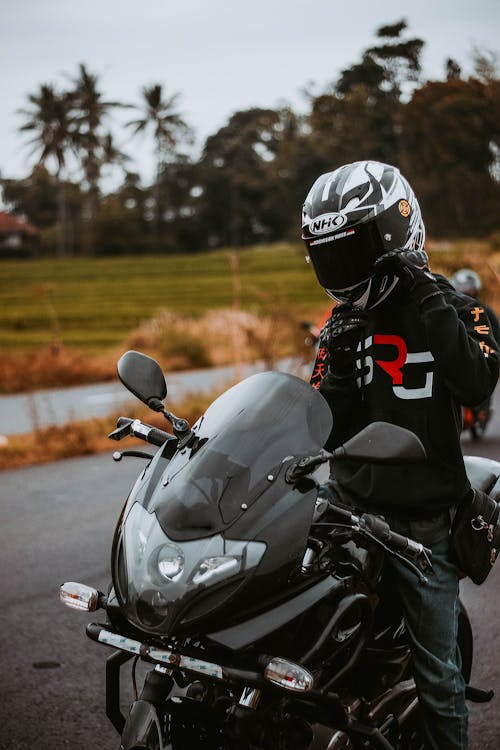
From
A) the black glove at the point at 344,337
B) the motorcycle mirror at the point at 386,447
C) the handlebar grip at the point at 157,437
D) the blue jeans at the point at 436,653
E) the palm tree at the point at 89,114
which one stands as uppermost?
the palm tree at the point at 89,114

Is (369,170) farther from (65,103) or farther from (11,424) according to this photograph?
(65,103)

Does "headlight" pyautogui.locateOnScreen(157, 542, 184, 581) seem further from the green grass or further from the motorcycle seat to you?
the green grass

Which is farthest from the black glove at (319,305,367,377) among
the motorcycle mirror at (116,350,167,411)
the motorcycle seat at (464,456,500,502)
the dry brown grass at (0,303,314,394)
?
the dry brown grass at (0,303,314,394)

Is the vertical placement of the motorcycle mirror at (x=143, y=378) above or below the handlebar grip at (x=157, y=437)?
above

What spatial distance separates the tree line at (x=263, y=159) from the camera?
2784 cm

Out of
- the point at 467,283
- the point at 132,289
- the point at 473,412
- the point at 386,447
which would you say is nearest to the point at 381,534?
the point at 386,447

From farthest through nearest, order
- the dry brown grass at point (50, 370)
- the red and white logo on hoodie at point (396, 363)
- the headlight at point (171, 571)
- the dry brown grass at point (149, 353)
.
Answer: the dry brown grass at point (149, 353) → the dry brown grass at point (50, 370) → the red and white logo on hoodie at point (396, 363) → the headlight at point (171, 571)

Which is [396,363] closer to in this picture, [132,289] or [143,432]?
[143,432]

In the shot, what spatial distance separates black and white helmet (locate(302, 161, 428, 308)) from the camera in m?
2.65

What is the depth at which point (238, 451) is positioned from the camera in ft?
7.59

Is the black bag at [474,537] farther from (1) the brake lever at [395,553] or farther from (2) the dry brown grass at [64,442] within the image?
(2) the dry brown grass at [64,442]

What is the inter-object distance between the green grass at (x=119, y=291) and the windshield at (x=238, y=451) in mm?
27818

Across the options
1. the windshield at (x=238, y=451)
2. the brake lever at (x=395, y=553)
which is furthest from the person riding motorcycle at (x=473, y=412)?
the windshield at (x=238, y=451)

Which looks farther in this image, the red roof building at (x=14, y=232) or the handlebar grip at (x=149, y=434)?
the red roof building at (x=14, y=232)
